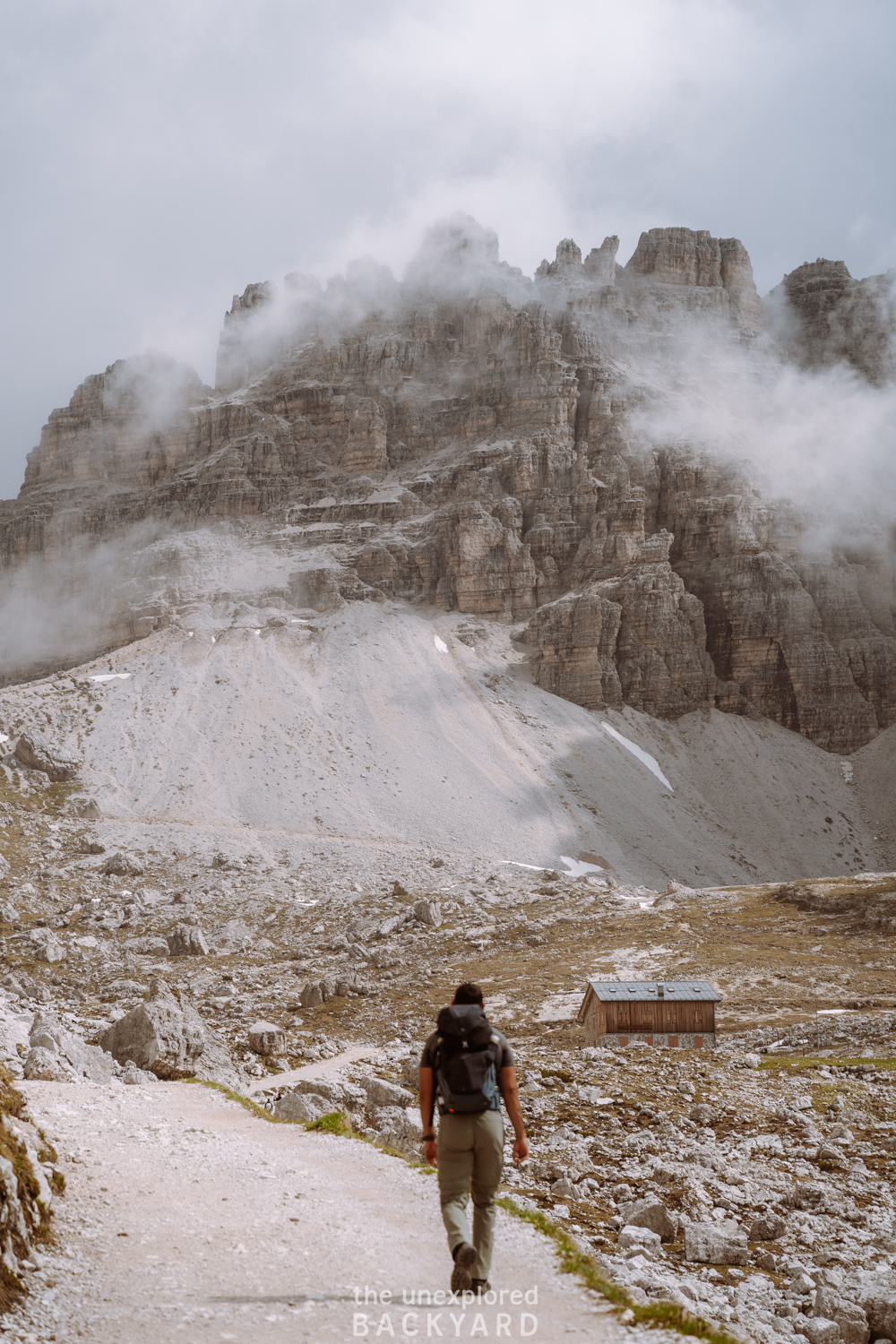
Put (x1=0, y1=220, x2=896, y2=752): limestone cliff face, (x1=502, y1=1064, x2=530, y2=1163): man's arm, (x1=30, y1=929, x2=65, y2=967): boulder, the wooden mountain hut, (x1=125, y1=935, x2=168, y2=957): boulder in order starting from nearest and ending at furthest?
(x1=502, y1=1064, x2=530, y2=1163): man's arm < the wooden mountain hut < (x1=30, y1=929, x2=65, y2=967): boulder < (x1=125, y1=935, x2=168, y2=957): boulder < (x1=0, y1=220, x2=896, y2=752): limestone cliff face

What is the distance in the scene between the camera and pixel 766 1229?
46.2 ft

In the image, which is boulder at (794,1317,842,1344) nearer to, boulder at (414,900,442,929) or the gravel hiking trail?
the gravel hiking trail

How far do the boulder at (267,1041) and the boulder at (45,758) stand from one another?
5248 centimetres

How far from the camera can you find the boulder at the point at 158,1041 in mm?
22656

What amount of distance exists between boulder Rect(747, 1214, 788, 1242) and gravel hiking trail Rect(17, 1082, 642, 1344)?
196 inches

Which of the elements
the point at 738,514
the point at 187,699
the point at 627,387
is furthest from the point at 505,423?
the point at 187,699

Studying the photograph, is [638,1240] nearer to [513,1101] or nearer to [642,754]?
[513,1101]

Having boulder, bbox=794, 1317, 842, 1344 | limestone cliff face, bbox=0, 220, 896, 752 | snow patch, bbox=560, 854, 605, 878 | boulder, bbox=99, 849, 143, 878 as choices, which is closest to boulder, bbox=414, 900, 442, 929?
boulder, bbox=99, 849, 143, 878

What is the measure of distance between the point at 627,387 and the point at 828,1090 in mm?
115046

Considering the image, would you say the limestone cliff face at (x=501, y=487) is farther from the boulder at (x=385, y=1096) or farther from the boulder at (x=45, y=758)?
the boulder at (x=385, y=1096)

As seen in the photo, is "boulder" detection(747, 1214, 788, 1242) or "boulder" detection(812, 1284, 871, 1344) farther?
"boulder" detection(747, 1214, 788, 1242)

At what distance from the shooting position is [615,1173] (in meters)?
16.4

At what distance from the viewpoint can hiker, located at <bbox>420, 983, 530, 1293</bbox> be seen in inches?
340

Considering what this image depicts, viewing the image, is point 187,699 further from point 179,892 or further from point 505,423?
point 505,423
